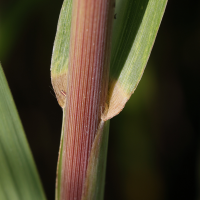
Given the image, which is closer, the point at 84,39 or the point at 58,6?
the point at 84,39

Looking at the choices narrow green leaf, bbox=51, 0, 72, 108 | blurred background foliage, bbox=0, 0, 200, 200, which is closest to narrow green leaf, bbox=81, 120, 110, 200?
narrow green leaf, bbox=51, 0, 72, 108

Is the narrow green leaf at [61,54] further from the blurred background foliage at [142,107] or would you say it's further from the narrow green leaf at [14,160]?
the blurred background foliage at [142,107]

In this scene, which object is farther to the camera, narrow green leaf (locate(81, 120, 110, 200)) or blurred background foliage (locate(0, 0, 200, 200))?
blurred background foliage (locate(0, 0, 200, 200))

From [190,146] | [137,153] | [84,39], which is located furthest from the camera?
[190,146]

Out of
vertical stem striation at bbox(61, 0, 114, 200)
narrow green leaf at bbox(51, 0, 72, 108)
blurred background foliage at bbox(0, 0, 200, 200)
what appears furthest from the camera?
blurred background foliage at bbox(0, 0, 200, 200)

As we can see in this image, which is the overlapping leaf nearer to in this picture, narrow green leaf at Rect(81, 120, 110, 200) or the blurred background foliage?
narrow green leaf at Rect(81, 120, 110, 200)

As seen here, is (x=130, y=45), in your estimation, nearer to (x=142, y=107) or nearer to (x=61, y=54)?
(x=61, y=54)

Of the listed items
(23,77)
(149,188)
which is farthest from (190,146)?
(23,77)

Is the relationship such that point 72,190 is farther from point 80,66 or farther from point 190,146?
point 190,146

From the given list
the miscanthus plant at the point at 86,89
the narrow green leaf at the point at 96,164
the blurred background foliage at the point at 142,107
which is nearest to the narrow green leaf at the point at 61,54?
the miscanthus plant at the point at 86,89
